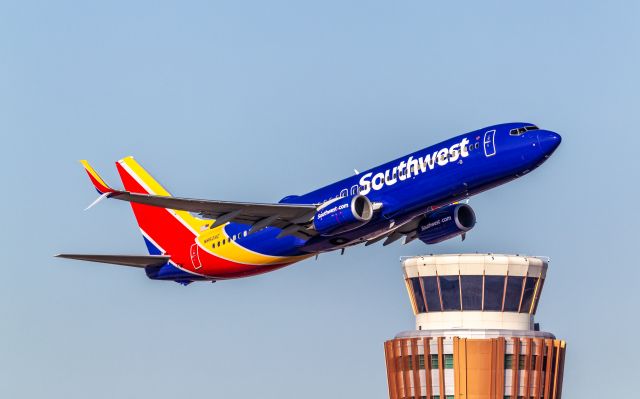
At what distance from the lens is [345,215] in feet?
309

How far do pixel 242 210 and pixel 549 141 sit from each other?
63.0 feet

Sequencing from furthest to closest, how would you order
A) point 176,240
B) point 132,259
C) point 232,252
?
point 176,240, point 132,259, point 232,252

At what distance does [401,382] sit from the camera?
186 m

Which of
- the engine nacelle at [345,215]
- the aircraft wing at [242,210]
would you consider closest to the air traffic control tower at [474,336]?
the aircraft wing at [242,210]

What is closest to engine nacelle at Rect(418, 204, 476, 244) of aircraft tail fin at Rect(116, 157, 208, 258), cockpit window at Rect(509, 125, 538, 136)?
cockpit window at Rect(509, 125, 538, 136)

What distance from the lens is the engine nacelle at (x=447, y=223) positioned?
10244 centimetres

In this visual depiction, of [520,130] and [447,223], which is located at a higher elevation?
[520,130]

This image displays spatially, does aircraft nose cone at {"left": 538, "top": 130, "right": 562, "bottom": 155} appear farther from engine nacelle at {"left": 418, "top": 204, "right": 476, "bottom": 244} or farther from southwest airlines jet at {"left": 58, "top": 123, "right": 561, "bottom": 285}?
engine nacelle at {"left": 418, "top": 204, "right": 476, "bottom": 244}

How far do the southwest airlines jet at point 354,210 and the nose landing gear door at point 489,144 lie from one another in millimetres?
58

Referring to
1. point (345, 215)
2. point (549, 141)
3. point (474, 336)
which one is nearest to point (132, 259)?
point (345, 215)

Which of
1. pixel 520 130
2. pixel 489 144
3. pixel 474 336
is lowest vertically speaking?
pixel 489 144

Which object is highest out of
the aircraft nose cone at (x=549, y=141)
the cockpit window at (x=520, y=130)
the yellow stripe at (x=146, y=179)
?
the yellow stripe at (x=146, y=179)

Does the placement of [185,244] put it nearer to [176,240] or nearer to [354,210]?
[176,240]

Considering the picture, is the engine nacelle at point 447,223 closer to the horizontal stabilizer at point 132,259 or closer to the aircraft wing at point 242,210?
the aircraft wing at point 242,210
